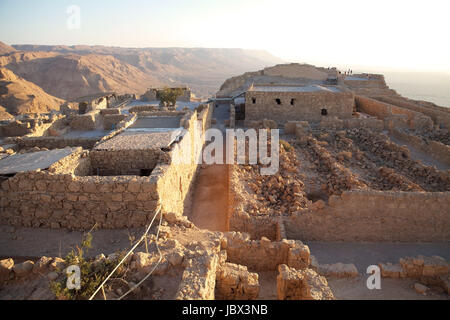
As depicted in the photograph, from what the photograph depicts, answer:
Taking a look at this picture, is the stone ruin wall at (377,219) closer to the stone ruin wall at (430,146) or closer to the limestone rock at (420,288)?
the limestone rock at (420,288)

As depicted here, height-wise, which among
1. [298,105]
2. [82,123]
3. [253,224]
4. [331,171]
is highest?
[298,105]

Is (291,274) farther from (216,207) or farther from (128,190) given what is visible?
(216,207)

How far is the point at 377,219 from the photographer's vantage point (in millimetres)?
7363

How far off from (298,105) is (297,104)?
0.09m

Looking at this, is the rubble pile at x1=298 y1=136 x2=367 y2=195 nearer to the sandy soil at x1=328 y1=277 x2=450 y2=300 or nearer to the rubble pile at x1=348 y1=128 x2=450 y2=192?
the rubble pile at x1=348 y1=128 x2=450 y2=192

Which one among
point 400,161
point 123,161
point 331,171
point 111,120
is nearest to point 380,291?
point 331,171

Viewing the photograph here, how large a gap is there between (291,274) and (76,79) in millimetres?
59044

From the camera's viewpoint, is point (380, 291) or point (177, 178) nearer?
point (380, 291)

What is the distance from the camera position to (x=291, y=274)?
191 inches

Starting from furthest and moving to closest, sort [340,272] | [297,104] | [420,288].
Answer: [297,104]
[340,272]
[420,288]

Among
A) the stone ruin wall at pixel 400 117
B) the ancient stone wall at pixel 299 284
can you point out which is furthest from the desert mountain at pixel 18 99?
the ancient stone wall at pixel 299 284

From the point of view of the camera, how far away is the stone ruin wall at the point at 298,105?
18.8 metres

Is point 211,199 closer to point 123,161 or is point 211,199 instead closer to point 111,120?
point 123,161

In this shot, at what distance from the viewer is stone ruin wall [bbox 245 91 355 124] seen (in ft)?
61.6
